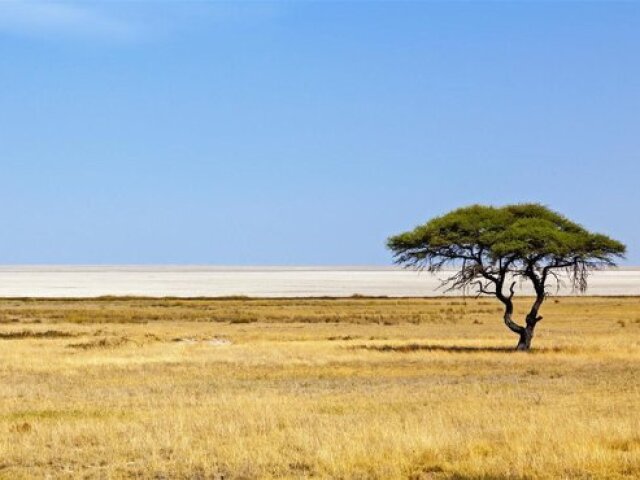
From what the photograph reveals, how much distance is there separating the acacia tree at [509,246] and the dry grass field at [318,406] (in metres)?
3.34

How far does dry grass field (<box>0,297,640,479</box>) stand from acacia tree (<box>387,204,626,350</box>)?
11.0ft

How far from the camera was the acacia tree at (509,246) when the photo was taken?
1773 inches

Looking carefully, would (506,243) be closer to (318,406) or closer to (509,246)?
(509,246)

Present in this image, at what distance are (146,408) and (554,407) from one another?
9.90 m

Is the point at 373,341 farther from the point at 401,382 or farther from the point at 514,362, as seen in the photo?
the point at 401,382

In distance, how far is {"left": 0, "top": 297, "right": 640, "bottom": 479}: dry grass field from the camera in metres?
15.6

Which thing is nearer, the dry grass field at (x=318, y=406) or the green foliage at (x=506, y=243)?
the dry grass field at (x=318, y=406)

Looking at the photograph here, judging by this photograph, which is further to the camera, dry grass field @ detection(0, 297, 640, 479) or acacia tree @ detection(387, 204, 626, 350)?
acacia tree @ detection(387, 204, 626, 350)

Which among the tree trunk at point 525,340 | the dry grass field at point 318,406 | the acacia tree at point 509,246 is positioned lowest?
the dry grass field at point 318,406

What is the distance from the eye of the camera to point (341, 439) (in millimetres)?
17672

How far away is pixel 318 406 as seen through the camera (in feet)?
76.8

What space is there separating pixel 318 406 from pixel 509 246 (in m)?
23.1

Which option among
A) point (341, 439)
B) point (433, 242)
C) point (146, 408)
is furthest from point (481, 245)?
point (341, 439)

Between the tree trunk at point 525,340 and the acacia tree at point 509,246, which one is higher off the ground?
the acacia tree at point 509,246
